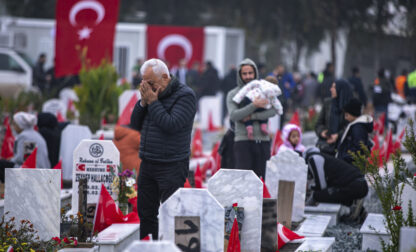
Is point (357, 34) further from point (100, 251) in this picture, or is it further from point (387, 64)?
point (100, 251)

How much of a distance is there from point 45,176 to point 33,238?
53 centimetres

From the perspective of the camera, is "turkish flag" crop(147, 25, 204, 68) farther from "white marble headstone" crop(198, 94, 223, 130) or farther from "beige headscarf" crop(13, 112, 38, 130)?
"beige headscarf" crop(13, 112, 38, 130)

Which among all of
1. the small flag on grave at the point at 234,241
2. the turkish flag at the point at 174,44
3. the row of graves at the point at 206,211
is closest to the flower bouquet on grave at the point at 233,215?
the row of graves at the point at 206,211

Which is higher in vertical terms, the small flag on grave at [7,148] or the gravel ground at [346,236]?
the small flag on grave at [7,148]

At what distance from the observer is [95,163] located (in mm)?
7949

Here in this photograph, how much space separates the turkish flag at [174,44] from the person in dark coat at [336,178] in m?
17.1

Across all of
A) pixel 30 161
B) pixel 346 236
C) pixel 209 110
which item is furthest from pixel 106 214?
pixel 209 110

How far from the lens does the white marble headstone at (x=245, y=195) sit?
250 inches

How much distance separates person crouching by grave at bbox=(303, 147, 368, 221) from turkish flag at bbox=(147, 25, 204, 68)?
1704cm

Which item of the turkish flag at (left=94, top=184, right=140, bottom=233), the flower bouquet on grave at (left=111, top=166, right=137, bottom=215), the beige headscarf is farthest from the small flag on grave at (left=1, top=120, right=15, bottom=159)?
the turkish flag at (left=94, top=184, right=140, bottom=233)

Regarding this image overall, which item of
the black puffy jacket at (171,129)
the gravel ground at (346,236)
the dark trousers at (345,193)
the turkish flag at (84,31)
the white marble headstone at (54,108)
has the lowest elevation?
the gravel ground at (346,236)

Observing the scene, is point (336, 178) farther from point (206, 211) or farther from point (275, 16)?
point (275, 16)

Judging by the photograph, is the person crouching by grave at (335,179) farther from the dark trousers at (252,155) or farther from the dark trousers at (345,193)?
the dark trousers at (252,155)

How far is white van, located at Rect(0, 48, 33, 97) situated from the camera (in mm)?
23344
